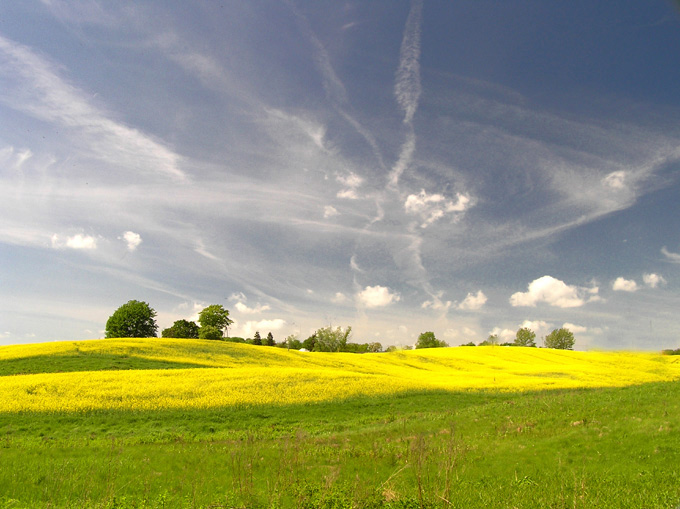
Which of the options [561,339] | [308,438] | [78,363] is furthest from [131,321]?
[561,339]

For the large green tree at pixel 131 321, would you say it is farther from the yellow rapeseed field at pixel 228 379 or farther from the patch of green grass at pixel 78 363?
the patch of green grass at pixel 78 363

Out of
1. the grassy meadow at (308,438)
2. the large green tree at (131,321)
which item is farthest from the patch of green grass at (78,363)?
the large green tree at (131,321)

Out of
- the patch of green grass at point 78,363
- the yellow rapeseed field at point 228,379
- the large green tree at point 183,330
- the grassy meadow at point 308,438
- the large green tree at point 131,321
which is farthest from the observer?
the large green tree at point 183,330

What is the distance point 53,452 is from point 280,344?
106042 mm

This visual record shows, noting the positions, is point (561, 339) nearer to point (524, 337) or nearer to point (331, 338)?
point (524, 337)

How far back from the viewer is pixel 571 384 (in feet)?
123

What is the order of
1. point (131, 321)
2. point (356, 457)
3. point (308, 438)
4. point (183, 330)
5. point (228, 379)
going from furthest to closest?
point (183, 330), point (131, 321), point (228, 379), point (308, 438), point (356, 457)

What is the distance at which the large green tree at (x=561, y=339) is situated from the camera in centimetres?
11900

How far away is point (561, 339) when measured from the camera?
120 meters

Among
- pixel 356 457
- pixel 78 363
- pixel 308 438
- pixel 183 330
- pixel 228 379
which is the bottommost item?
pixel 308 438

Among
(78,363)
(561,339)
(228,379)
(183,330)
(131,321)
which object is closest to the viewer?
(228,379)

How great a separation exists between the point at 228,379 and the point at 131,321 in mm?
62587

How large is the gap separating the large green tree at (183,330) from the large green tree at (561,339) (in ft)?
337

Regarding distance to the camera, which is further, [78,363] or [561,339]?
[561,339]
